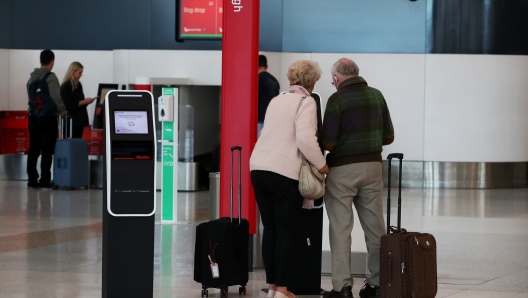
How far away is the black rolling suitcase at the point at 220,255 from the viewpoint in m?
5.84

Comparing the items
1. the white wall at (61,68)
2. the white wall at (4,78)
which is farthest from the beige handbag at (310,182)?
the white wall at (4,78)

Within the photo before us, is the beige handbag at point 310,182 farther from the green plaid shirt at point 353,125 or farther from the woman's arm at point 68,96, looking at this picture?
the woman's arm at point 68,96

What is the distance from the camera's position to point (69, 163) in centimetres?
1321

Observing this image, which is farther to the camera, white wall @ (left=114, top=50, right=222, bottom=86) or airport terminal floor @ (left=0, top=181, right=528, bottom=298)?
white wall @ (left=114, top=50, right=222, bottom=86)

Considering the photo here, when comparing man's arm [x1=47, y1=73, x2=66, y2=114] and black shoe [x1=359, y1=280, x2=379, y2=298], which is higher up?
man's arm [x1=47, y1=73, x2=66, y2=114]

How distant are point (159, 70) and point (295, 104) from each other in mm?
8754

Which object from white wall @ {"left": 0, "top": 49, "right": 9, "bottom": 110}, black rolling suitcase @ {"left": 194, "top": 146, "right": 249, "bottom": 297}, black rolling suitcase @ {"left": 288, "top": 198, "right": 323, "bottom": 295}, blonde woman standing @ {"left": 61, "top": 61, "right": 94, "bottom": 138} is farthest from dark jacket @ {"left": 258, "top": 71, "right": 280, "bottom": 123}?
black rolling suitcase @ {"left": 194, "top": 146, "right": 249, "bottom": 297}

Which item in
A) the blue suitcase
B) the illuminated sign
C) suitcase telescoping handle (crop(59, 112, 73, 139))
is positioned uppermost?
the illuminated sign

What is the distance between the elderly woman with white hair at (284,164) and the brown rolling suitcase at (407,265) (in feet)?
1.86

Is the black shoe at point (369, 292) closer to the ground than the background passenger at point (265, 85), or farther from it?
closer to the ground

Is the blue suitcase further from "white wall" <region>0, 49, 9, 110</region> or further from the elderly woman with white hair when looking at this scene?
the elderly woman with white hair

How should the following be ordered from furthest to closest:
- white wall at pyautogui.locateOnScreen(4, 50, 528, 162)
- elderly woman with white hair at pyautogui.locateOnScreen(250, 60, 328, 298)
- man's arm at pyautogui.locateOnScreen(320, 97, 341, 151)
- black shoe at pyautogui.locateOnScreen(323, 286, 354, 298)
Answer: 1. white wall at pyautogui.locateOnScreen(4, 50, 528, 162)
2. black shoe at pyautogui.locateOnScreen(323, 286, 354, 298)
3. man's arm at pyautogui.locateOnScreen(320, 97, 341, 151)
4. elderly woman with white hair at pyautogui.locateOnScreen(250, 60, 328, 298)

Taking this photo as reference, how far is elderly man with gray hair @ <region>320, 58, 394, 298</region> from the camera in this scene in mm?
5742

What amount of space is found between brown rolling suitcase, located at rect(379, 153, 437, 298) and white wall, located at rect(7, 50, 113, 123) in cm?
1044
